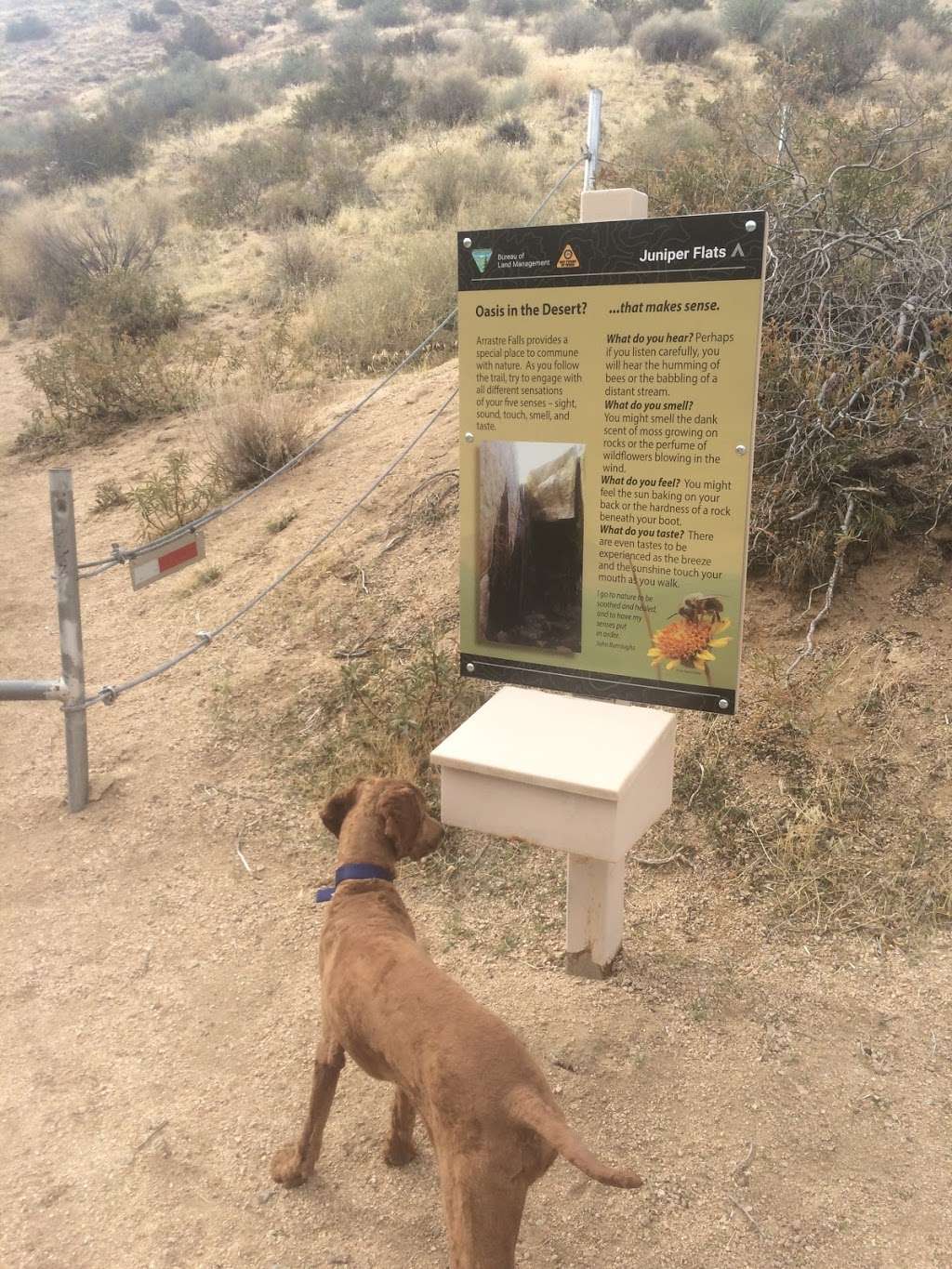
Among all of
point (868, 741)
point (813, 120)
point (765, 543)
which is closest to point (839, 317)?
point (765, 543)

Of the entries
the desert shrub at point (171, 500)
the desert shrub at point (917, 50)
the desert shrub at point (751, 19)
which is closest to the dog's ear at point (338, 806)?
the desert shrub at point (171, 500)

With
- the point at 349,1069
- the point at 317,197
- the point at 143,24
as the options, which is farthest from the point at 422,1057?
the point at 143,24

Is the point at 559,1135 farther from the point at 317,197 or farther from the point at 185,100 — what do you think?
the point at 185,100

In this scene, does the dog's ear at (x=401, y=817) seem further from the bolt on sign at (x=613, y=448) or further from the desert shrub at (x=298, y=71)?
the desert shrub at (x=298, y=71)

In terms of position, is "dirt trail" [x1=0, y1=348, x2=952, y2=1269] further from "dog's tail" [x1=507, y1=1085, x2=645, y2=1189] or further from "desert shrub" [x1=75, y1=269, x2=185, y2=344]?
"desert shrub" [x1=75, y1=269, x2=185, y2=344]

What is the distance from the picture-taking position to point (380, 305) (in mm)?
9562

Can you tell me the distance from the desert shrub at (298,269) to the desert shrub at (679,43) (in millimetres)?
10075

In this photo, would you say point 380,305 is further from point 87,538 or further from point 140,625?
point 140,625

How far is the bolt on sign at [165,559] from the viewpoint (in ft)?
12.4

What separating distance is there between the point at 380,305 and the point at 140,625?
5.09 m

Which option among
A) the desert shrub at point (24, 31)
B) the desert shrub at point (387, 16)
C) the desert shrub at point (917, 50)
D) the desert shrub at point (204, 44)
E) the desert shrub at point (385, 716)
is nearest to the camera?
the desert shrub at point (385, 716)

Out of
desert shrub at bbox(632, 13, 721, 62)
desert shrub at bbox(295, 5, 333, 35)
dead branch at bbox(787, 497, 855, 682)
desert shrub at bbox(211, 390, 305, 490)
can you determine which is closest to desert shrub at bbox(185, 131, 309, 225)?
desert shrub at bbox(632, 13, 721, 62)

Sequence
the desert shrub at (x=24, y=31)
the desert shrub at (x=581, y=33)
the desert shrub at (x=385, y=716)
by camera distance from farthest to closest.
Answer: the desert shrub at (x=24, y=31) → the desert shrub at (x=581, y=33) → the desert shrub at (x=385, y=716)

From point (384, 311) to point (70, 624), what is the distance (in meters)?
6.51
